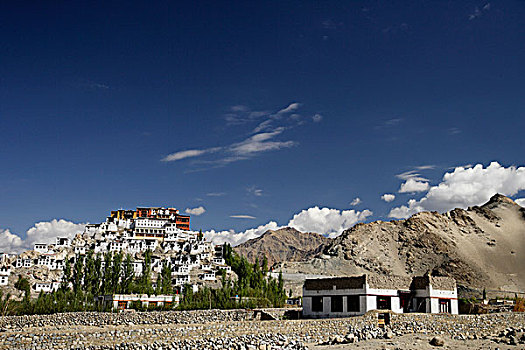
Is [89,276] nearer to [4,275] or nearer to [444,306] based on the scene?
[4,275]

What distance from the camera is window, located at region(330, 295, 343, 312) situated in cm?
4134

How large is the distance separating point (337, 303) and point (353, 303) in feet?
Result: 5.52

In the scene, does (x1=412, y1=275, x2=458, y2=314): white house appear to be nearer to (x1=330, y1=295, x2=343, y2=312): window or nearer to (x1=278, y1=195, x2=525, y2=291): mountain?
(x1=330, y1=295, x2=343, y2=312): window

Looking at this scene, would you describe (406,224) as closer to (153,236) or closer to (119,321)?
(153,236)

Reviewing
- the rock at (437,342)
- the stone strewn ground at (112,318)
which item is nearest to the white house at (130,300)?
the stone strewn ground at (112,318)

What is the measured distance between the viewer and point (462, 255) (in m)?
125

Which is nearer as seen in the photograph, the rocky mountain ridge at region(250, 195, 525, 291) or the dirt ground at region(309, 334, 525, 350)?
the dirt ground at region(309, 334, 525, 350)

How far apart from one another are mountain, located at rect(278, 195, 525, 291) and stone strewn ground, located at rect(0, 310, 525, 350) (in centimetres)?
8284

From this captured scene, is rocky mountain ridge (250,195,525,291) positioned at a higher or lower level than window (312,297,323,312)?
higher

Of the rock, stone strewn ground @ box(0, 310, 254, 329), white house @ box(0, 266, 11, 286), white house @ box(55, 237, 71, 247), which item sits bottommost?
stone strewn ground @ box(0, 310, 254, 329)

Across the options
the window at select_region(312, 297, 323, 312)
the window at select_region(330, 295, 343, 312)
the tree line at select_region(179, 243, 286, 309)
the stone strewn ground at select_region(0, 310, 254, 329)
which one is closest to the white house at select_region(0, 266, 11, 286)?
the tree line at select_region(179, 243, 286, 309)

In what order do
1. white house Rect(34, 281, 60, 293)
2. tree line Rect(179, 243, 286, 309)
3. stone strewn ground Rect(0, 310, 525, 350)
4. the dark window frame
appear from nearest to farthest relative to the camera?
stone strewn ground Rect(0, 310, 525, 350), the dark window frame, tree line Rect(179, 243, 286, 309), white house Rect(34, 281, 60, 293)

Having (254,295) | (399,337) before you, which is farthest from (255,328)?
(254,295)

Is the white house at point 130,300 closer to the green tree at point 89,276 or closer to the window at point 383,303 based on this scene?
the green tree at point 89,276
